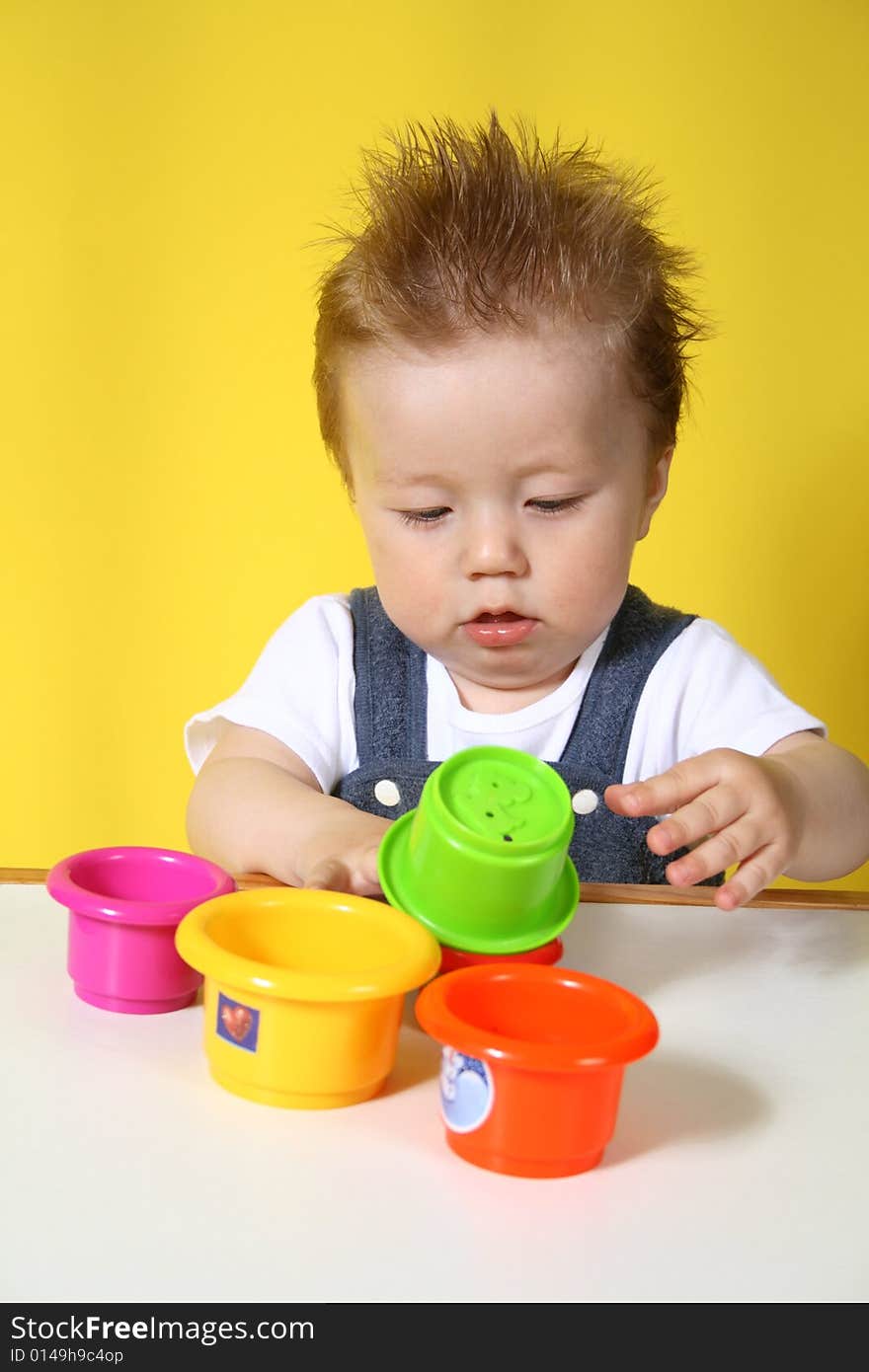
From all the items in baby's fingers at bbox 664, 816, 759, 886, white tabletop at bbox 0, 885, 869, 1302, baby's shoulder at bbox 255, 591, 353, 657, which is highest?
baby's shoulder at bbox 255, 591, 353, 657

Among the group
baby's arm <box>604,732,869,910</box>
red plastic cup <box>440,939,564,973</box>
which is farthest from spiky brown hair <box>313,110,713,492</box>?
red plastic cup <box>440,939,564,973</box>

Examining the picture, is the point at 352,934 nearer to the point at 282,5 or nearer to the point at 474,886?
the point at 474,886

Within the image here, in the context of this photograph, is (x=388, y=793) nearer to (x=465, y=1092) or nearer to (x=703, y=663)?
(x=703, y=663)

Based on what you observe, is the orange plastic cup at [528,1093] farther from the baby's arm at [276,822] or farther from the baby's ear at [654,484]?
the baby's ear at [654,484]

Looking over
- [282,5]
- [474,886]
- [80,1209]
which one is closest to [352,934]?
[474,886]

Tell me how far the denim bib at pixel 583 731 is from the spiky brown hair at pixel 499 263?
136mm

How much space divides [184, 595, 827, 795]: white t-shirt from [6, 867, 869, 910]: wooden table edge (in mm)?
203

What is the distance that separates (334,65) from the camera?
1.52 m

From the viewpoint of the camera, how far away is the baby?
738 millimetres

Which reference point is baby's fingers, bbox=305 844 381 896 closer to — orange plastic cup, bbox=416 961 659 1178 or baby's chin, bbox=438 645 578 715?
orange plastic cup, bbox=416 961 659 1178

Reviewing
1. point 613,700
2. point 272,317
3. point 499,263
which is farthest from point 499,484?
point 272,317

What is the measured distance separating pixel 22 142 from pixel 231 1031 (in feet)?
4.56

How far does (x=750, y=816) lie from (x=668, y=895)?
0.24 ft

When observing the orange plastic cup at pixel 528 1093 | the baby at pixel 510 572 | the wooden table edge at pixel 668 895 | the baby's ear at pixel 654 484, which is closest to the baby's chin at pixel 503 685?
the baby at pixel 510 572
